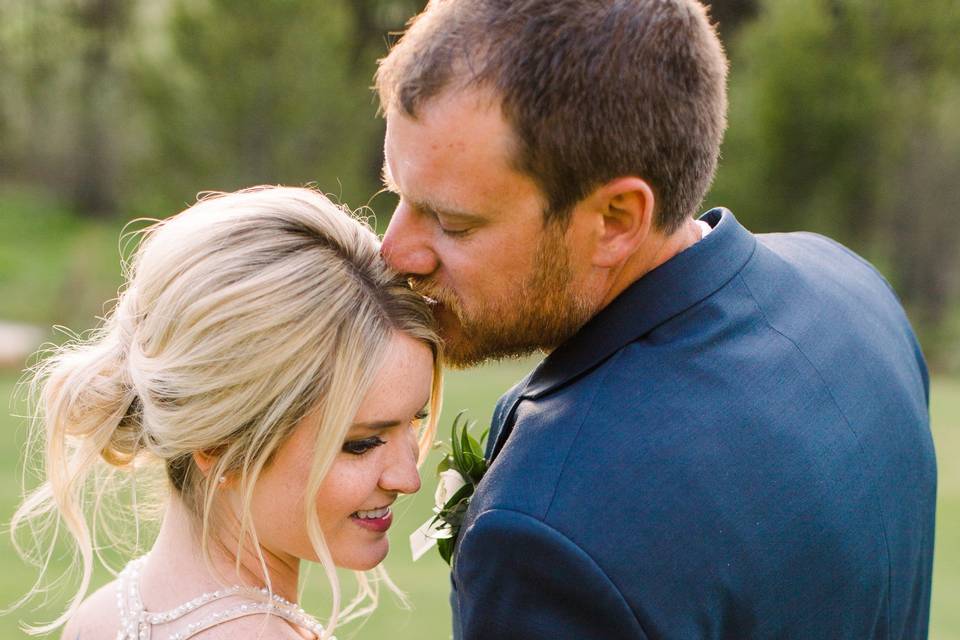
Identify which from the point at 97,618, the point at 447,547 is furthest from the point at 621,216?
the point at 97,618

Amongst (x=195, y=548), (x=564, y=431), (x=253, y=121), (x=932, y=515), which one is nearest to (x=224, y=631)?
(x=195, y=548)

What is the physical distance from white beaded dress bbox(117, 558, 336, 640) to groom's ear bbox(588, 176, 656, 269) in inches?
44.6

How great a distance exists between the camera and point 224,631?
2.85 metres

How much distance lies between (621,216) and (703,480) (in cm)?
58

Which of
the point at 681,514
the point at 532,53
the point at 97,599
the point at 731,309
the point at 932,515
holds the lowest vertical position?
the point at 97,599

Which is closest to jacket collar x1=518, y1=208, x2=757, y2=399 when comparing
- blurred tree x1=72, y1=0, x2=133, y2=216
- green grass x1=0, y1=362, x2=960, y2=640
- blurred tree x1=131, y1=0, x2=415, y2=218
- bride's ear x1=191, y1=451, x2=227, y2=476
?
bride's ear x1=191, y1=451, x2=227, y2=476

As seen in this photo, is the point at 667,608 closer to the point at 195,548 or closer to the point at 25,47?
the point at 195,548

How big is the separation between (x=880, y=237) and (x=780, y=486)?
31617mm

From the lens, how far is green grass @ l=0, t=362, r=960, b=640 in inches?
301

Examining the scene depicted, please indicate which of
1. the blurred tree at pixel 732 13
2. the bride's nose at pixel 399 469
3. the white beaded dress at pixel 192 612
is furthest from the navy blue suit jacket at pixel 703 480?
the blurred tree at pixel 732 13

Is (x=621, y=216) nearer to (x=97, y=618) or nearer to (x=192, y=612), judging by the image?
(x=192, y=612)

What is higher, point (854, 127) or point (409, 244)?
point (409, 244)

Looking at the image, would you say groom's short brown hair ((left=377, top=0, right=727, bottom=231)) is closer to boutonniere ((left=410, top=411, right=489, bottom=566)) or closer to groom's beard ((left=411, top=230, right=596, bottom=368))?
groom's beard ((left=411, top=230, right=596, bottom=368))

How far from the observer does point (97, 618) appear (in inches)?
117
